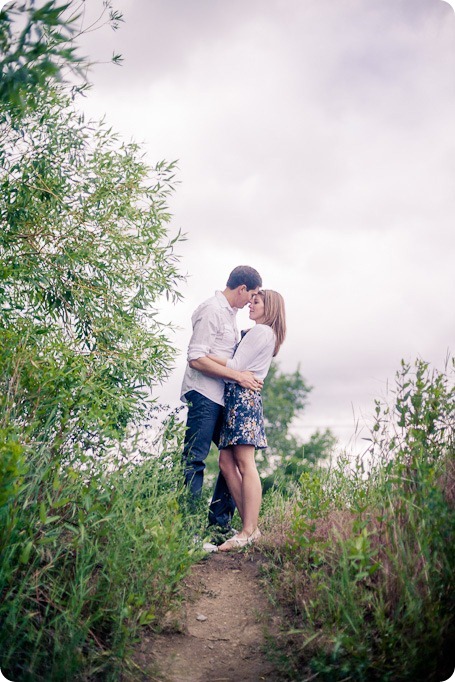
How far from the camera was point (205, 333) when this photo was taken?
539 centimetres

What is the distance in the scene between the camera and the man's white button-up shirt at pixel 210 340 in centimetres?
537

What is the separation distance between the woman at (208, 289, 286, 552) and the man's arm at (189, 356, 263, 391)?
0.09 metres

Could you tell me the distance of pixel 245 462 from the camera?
5.32 metres

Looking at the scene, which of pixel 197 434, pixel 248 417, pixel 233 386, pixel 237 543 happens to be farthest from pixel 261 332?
pixel 237 543

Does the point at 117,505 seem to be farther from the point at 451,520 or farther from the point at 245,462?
the point at 451,520

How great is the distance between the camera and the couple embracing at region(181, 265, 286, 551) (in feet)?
17.4

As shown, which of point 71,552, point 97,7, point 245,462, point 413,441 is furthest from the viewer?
point 245,462

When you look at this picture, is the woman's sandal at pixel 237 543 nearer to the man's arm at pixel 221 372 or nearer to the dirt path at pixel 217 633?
the dirt path at pixel 217 633

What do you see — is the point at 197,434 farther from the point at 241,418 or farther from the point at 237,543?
the point at 237,543

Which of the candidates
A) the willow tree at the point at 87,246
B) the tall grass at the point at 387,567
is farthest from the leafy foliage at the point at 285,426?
the tall grass at the point at 387,567

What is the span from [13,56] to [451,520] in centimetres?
361

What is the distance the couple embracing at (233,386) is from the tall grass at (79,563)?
3.32 ft

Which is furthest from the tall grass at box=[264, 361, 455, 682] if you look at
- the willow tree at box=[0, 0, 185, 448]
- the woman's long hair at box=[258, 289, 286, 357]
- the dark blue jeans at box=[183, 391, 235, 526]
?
the willow tree at box=[0, 0, 185, 448]

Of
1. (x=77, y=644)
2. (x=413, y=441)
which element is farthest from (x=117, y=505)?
(x=413, y=441)
